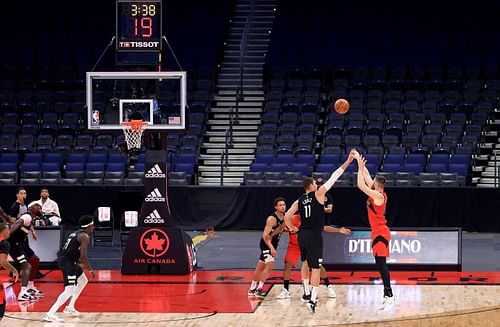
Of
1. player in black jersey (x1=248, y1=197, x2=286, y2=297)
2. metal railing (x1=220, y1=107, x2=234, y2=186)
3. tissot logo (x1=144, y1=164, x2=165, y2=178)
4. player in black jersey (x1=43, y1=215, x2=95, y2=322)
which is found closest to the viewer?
player in black jersey (x1=43, y1=215, x2=95, y2=322)

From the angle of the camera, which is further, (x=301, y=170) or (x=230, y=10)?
(x=230, y=10)

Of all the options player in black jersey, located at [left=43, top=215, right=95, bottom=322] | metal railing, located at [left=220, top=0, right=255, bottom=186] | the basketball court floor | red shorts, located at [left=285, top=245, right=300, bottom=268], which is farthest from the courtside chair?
player in black jersey, located at [left=43, top=215, right=95, bottom=322]

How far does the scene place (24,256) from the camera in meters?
17.1

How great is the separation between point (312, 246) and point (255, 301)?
1.52 metres

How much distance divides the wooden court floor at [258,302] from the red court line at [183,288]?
16mm

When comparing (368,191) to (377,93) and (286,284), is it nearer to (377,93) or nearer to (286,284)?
(286,284)

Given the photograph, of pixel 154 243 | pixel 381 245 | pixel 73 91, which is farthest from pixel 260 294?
pixel 73 91

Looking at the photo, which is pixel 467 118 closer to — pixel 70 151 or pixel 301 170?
pixel 301 170

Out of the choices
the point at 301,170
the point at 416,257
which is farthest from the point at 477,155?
the point at 416,257

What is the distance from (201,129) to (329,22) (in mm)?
7628

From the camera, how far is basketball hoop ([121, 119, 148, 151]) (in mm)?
19266

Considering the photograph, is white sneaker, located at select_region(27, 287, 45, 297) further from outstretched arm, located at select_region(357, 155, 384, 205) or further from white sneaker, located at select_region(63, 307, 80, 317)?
outstretched arm, located at select_region(357, 155, 384, 205)

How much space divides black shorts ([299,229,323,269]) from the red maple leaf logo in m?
4.57

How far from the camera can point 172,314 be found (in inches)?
588
